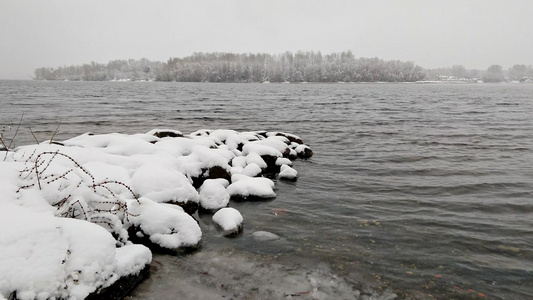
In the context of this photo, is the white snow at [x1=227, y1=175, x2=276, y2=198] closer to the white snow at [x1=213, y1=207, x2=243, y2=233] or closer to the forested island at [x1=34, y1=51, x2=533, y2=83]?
the white snow at [x1=213, y1=207, x2=243, y2=233]

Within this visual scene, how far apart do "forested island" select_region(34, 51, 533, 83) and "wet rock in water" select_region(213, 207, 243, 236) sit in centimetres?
11432

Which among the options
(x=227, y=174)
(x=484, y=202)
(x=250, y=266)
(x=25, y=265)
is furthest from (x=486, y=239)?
(x=25, y=265)

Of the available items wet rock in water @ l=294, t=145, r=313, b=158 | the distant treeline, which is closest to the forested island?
the distant treeline

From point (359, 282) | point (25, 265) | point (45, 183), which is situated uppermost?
point (45, 183)

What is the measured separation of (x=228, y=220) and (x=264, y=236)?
26.7 inches

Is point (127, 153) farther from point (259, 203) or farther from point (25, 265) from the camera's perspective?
point (25, 265)

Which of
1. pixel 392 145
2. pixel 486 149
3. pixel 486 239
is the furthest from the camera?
pixel 392 145

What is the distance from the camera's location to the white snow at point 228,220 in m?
5.01

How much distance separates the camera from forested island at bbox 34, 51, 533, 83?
386ft

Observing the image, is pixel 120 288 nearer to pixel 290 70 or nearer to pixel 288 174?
pixel 288 174

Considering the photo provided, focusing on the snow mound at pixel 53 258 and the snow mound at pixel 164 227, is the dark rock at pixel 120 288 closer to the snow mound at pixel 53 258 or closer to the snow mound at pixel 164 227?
the snow mound at pixel 53 258

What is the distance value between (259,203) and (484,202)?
4.72 metres

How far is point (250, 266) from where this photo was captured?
4.04 meters

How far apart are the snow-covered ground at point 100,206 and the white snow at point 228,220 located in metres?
0.02
